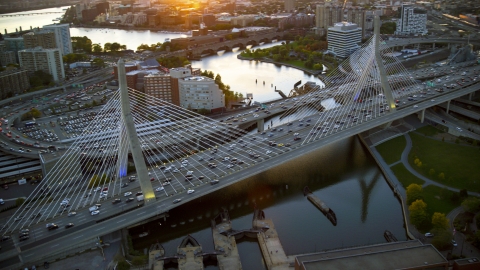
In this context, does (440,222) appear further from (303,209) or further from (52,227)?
(52,227)

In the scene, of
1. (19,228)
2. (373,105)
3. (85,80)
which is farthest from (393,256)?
(85,80)

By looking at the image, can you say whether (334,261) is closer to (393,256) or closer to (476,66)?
(393,256)

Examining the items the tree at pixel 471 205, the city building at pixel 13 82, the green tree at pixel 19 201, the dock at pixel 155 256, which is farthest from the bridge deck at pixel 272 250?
the city building at pixel 13 82

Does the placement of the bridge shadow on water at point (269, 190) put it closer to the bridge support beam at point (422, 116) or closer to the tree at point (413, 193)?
the tree at point (413, 193)

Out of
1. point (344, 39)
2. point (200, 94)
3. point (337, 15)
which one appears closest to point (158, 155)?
point (200, 94)

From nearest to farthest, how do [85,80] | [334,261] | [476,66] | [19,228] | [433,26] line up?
[334,261]
[19,228]
[476,66]
[85,80]
[433,26]

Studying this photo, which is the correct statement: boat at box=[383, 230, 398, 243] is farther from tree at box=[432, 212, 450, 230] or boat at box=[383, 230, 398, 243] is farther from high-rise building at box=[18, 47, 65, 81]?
high-rise building at box=[18, 47, 65, 81]

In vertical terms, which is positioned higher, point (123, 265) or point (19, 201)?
point (19, 201)
